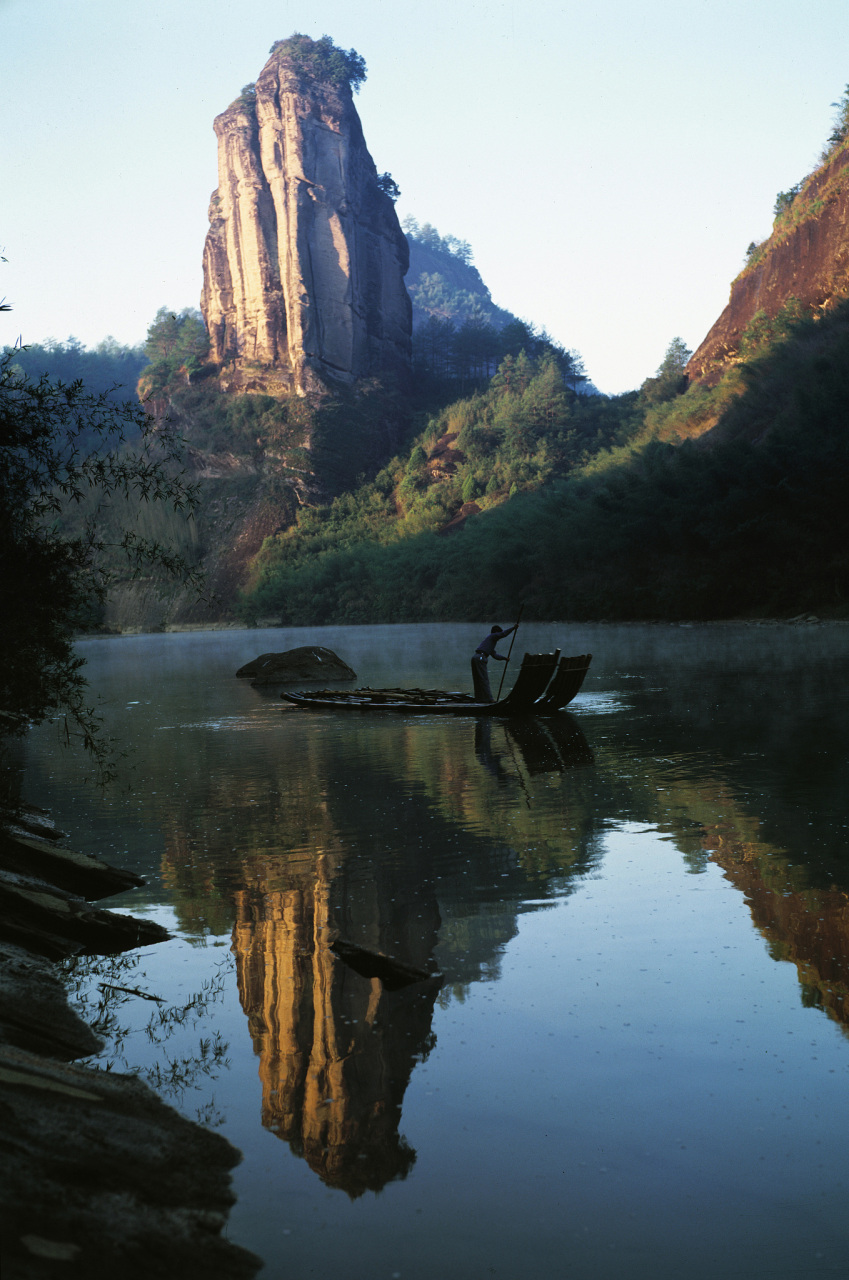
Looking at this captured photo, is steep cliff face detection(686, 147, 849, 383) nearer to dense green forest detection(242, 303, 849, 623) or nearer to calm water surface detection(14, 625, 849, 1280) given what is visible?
dense green forest detection(242, 303, 849, 623)

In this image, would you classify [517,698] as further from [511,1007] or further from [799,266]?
[799,266]

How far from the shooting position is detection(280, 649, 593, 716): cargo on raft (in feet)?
56.3

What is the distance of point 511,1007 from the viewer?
506cm

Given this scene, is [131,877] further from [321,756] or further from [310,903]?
[321,756]

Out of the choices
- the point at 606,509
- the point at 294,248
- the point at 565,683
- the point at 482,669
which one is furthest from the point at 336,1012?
the point at 294,248

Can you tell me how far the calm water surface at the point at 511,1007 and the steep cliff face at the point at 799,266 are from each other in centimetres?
5325

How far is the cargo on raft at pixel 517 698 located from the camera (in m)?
17.2

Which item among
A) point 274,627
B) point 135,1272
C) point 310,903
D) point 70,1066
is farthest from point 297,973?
point 274,627

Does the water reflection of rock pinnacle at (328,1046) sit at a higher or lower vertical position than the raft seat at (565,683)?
lower

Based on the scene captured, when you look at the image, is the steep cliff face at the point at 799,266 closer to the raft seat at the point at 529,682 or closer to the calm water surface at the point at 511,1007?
the raft seat at the point at 529,682

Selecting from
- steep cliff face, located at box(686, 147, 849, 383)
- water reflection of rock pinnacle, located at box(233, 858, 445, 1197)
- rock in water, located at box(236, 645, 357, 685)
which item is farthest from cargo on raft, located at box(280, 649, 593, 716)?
steep cliff face, located at box(686, 147, 849, 383)

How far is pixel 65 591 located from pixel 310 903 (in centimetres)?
362

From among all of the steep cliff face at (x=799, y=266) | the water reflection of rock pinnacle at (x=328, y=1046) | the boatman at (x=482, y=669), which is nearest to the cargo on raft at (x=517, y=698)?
the boatman at (x=482, y=669)

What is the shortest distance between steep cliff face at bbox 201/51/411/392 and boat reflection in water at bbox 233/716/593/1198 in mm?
101605
